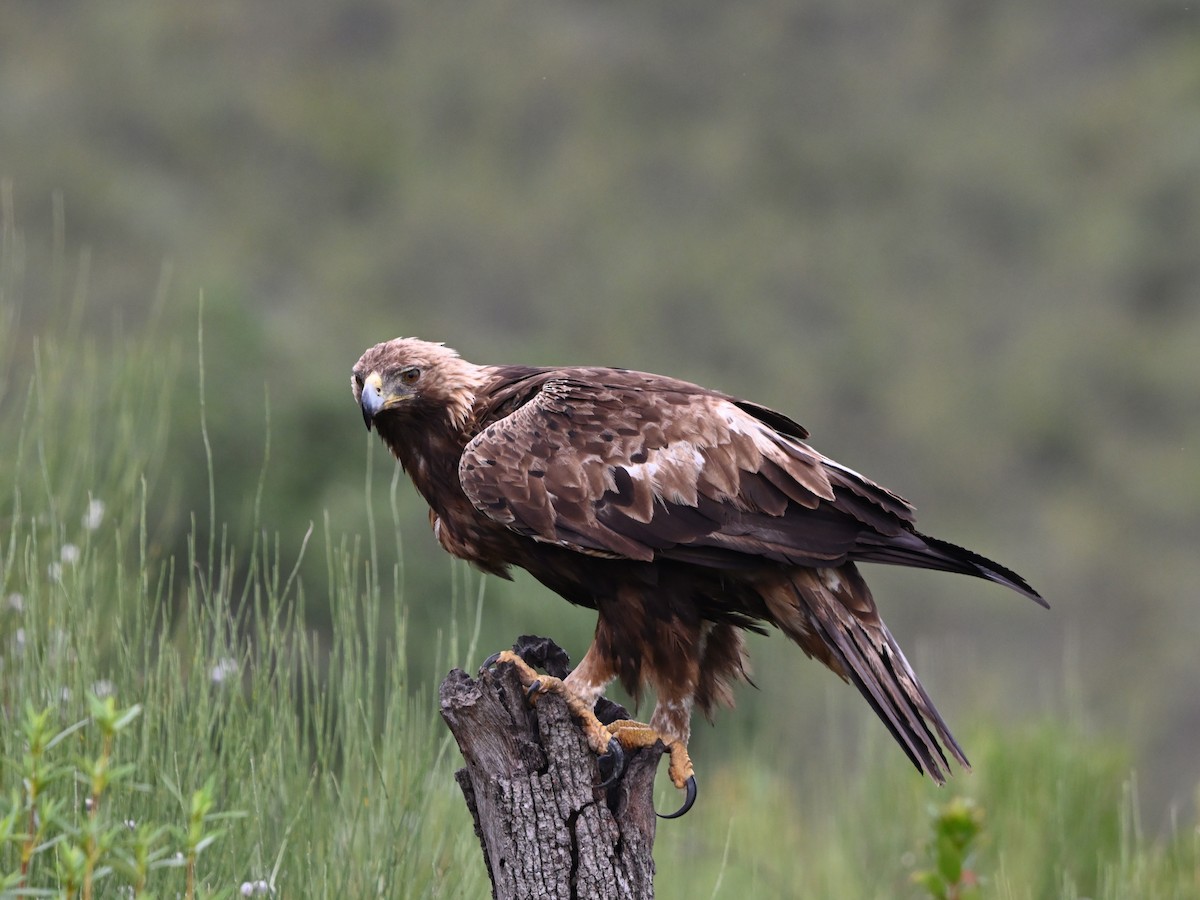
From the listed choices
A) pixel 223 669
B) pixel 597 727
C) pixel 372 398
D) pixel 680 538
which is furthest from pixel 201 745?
pixel 680 538

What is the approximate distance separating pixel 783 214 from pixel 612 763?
79.5 ft

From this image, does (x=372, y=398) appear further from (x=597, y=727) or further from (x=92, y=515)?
(x=597, y=727)

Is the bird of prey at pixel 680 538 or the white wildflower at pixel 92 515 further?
the white wildflower at pixel 92 515

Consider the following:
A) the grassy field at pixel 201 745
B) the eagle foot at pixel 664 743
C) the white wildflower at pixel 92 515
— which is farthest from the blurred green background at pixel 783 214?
the eagle foot at pixel 664 743

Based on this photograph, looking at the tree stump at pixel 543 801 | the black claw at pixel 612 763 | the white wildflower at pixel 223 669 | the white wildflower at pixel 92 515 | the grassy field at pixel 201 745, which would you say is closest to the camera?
the grassy field at pixel 201 745

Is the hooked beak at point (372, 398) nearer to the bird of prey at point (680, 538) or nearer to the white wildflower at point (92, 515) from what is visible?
the bird of prey at point (680, 538)

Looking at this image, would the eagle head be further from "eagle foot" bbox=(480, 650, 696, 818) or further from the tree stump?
the tree stump

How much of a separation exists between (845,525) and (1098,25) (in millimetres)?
29082

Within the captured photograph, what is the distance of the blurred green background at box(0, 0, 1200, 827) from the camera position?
19734mm

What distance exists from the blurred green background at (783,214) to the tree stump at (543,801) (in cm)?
1130

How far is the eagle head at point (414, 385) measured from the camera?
391cm

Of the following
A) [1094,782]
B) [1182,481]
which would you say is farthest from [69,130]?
[1094,782]

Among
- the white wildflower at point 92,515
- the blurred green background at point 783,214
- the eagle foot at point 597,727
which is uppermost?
the blurred green background at point 783,214

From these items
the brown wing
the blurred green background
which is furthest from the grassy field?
the blurred green background
